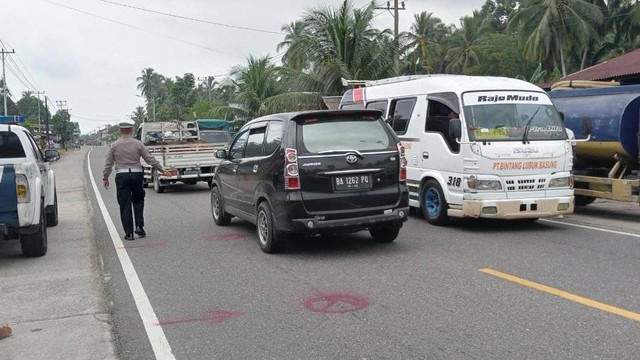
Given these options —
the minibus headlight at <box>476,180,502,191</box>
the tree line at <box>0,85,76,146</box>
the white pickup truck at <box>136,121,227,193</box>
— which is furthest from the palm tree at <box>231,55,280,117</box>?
the tree line at <box>0,85,76,146</box>

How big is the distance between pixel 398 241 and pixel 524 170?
232 cm

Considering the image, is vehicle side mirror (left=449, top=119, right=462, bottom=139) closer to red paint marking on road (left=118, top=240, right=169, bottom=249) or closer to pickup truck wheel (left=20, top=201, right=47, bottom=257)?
red paint marking on road (left=118, top=240, right=169, bottom=249)

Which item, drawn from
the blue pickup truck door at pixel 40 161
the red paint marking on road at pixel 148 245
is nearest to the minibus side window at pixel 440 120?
the red paint marking on road at pixel 148 245

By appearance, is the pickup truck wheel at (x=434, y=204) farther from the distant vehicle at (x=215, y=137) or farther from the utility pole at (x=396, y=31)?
the utility pole at (x=396, y=31)

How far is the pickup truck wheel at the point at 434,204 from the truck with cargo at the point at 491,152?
0.02 metres

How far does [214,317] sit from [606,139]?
8425 millimetres

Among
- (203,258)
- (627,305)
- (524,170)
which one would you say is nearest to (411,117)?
(524,170)

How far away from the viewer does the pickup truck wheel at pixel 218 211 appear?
10.7m

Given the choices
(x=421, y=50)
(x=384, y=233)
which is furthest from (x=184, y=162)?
(x=421, y=50)

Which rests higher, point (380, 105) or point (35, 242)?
point (380, 105)

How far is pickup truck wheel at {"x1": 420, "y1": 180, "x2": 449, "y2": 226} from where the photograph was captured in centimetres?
1010

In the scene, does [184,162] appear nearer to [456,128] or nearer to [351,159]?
[456,128]

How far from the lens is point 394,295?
6.09 metres

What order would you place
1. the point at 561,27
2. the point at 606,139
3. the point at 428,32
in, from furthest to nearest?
the point at 428,32, the point at 561,27, the point at 606,139
